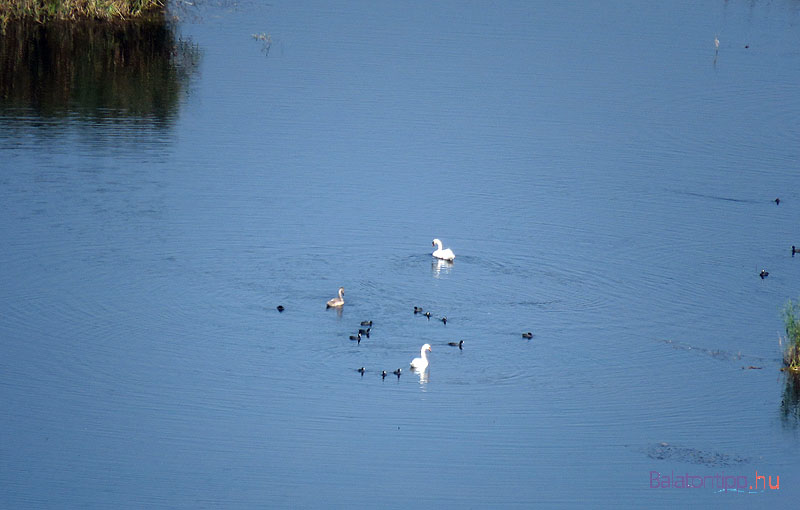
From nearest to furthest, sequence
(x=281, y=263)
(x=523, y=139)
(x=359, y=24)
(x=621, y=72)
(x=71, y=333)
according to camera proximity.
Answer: (x=71, y=333)
(x=281, y=263)
(x=523, y=139)
(x=621, y=72)
(x=359, y=24)

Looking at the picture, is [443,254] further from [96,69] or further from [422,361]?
[96,69]

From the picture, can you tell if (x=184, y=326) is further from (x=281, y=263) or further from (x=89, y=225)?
(x=89, y=225)

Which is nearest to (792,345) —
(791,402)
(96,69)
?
(791,402)

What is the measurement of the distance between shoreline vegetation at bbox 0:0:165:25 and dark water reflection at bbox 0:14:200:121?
0.34 meters

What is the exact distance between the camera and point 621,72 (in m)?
40.4

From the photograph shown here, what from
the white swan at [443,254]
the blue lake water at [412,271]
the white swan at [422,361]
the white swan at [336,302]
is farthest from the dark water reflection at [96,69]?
the white swan at [422,361]

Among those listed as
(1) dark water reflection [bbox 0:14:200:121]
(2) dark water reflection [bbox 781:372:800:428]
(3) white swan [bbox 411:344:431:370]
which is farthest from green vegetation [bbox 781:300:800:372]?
(1) dark water reflection [bbox 0:14:200:121]

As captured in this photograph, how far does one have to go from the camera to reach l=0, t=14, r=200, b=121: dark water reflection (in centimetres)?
3312

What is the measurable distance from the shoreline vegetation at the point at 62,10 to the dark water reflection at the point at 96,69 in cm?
34

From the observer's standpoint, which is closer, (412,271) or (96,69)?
(412,271)

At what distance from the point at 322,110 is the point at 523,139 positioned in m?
5.78

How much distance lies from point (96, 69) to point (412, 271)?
1788 centimetres

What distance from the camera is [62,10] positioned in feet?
137

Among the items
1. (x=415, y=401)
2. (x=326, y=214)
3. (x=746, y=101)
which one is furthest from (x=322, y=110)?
(x=415, y=401)
